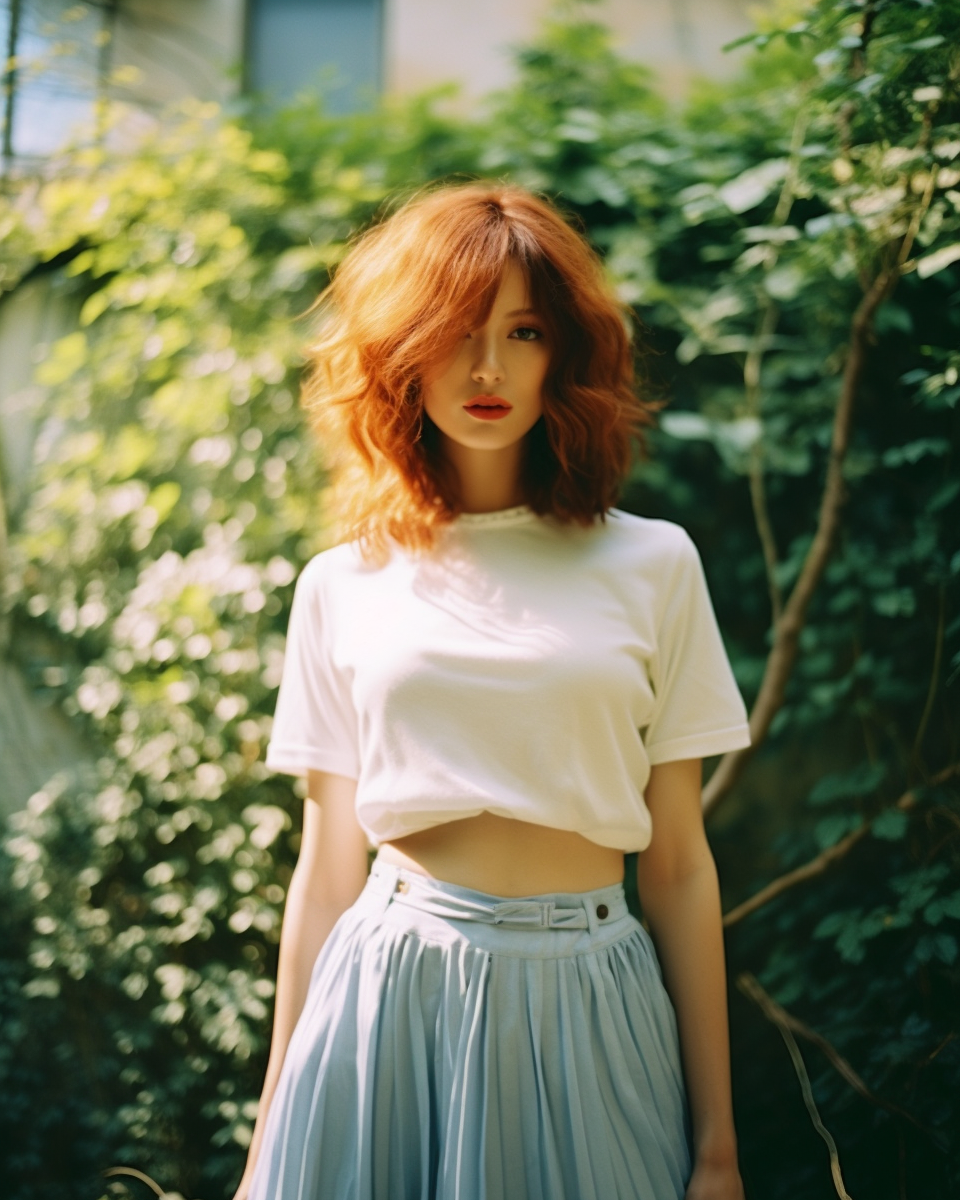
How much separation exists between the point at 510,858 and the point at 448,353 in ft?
2.07

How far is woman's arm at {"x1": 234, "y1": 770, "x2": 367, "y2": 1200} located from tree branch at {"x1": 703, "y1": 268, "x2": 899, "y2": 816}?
712 millimetres

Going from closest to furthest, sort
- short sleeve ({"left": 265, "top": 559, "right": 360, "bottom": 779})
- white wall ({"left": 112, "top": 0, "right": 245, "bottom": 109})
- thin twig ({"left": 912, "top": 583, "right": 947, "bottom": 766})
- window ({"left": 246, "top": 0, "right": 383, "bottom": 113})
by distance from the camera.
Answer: short sleeve ({"left": 265, "top": 559, "right": 360, "bottom": 779}) → thin twig ({"left": 912, "top": 583, "right": 947, "bottom": 766}) → white wall ({"left": 112, "top": 0, "right": 245, "bottom": 109}) → window ({"left": 246, "top": 0, "right": 383, "bottom": 113})

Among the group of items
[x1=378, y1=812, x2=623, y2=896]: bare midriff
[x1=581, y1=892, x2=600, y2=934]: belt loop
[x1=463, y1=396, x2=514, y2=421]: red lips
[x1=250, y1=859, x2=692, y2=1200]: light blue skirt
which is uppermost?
[x1=463, y1=396, x2=514, y2=421]: red lips

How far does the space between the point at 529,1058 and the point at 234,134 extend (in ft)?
6.69

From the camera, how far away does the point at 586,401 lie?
118 cm

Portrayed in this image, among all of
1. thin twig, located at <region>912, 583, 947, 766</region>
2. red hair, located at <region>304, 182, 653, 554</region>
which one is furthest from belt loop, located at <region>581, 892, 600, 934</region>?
thin twig, located at <region>912, 583, 947, 766</region>

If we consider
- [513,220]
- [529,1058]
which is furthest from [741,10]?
Result: [529,1058]

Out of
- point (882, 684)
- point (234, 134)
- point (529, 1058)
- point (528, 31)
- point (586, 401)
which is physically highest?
point (528, 31)

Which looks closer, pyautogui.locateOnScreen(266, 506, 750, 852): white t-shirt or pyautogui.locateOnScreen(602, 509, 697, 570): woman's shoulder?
pyautogui.locateOnScreen(266, 506, 750, 852): white t-shirt

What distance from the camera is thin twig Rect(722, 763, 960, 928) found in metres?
1.49

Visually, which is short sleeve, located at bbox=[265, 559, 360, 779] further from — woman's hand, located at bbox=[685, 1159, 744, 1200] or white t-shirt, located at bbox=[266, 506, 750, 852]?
woman's hand, located at bbox=[685, 1159, 744, 1200]

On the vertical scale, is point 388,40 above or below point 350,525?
above

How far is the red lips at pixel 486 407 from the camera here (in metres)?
1.12

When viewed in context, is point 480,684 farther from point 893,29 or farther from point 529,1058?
point 893,29
